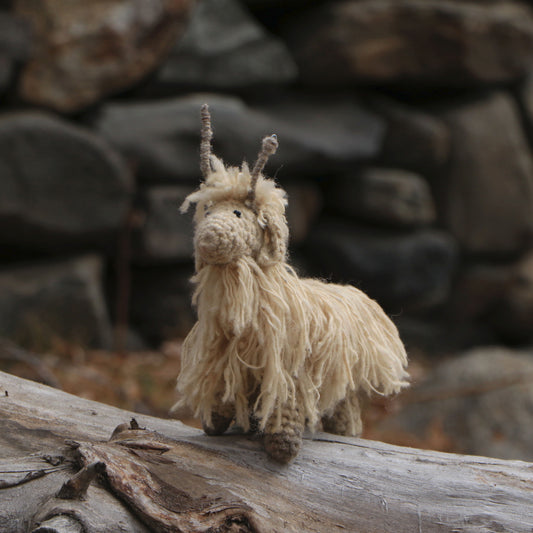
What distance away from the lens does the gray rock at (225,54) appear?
11.4 feet

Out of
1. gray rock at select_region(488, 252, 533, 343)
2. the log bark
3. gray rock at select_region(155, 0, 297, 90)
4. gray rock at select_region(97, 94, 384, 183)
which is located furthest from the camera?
gray rock at select_region(488, 252, 533, 343)

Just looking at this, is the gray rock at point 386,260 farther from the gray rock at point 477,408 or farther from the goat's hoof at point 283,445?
the goat's hoof at point 283,445

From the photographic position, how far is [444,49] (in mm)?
3754

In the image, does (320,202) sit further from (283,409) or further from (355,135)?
(283,409)

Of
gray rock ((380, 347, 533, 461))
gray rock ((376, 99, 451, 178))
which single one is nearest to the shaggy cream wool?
gray rock ((380, 347, 533, 461))

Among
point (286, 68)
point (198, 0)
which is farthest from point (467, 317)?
point (198, 0)

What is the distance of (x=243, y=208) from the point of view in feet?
3.96

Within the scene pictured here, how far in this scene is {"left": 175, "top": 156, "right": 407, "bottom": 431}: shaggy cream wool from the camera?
1.18 meters

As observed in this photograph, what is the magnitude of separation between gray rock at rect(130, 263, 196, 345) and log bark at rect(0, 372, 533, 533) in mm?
2188

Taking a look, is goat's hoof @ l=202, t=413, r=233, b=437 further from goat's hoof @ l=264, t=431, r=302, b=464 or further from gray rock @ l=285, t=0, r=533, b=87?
gray rock @ l=285, t=0, r=533, b=87

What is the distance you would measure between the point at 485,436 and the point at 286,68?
2166mm

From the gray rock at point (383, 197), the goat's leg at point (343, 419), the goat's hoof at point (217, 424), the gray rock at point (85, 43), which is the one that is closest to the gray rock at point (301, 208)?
the gray rock at point (383, 197)

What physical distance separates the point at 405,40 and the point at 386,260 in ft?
4.10

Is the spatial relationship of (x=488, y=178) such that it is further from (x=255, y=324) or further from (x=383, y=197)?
(x=255, y=324)
